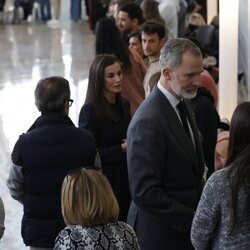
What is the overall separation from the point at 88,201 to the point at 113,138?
186cm

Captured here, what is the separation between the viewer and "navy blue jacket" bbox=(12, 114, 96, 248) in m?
4.18

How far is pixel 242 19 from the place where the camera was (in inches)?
395

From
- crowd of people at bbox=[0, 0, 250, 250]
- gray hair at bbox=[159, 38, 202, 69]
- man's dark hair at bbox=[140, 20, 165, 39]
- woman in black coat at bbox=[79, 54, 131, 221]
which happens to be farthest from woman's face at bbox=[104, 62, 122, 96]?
man's dark hair at bbox=[140, 20, 165, 39]

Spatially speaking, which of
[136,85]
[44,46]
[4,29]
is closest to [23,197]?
[136,85]

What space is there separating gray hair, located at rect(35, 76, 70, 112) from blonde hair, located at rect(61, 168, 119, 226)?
103 cm

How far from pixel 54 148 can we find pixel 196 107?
113 centimetres

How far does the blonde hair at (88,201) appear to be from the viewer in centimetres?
319

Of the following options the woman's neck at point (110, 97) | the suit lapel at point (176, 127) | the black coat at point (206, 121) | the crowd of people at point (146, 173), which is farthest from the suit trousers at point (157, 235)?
the woman's neck at point (110, 97)

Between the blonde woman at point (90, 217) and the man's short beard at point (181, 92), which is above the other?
the man's short beard at point (181, 92)

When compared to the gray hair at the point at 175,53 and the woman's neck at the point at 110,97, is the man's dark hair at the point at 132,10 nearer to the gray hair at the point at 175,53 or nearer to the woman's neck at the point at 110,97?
the woman's neck at the point at 110,97

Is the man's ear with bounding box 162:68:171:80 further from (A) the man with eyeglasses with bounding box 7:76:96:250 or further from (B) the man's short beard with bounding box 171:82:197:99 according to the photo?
(A) the man with eyeglasses with bounding box 7:76:96:250

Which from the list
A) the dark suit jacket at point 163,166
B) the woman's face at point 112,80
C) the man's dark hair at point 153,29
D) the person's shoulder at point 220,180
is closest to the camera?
the person's shoulder at point 220,180

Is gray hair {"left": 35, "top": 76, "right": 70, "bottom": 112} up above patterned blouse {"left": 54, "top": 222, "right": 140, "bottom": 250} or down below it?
above

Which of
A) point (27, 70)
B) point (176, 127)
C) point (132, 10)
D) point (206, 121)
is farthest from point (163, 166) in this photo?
point (27, 70)
